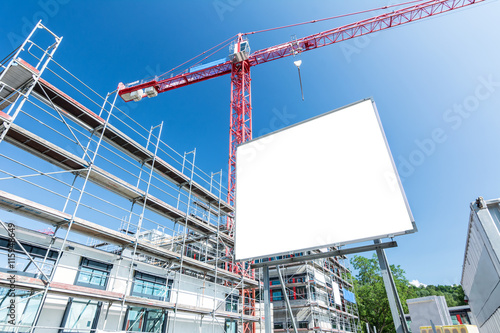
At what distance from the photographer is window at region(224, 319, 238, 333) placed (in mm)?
16566

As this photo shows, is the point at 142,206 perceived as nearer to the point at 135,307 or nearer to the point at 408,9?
the point at 135,307

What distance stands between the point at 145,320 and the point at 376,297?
40.6 metres

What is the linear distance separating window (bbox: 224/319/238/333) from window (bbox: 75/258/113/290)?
883cm

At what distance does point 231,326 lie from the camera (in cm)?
1708

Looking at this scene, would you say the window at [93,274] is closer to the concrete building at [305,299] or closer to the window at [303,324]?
the concrete building at [305,299]

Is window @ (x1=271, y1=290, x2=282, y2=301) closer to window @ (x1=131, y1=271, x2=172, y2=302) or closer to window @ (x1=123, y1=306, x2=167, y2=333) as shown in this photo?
window @ (x1=131, y1=271, x2=172, y2=302)

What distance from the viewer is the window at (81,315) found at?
31.4 ft

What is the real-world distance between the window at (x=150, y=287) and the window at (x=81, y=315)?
72.7 inches

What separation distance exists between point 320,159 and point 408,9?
118 ft

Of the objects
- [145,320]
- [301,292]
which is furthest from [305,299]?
[145,320]

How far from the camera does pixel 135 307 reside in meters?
12.0

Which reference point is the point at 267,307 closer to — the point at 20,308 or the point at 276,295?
the point at 20,308

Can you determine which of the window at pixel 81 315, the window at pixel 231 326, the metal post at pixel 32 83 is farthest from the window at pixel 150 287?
the metal post at pixel 32 83

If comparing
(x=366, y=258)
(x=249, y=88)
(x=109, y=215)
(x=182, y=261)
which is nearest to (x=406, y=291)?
(x=366, y=258)
